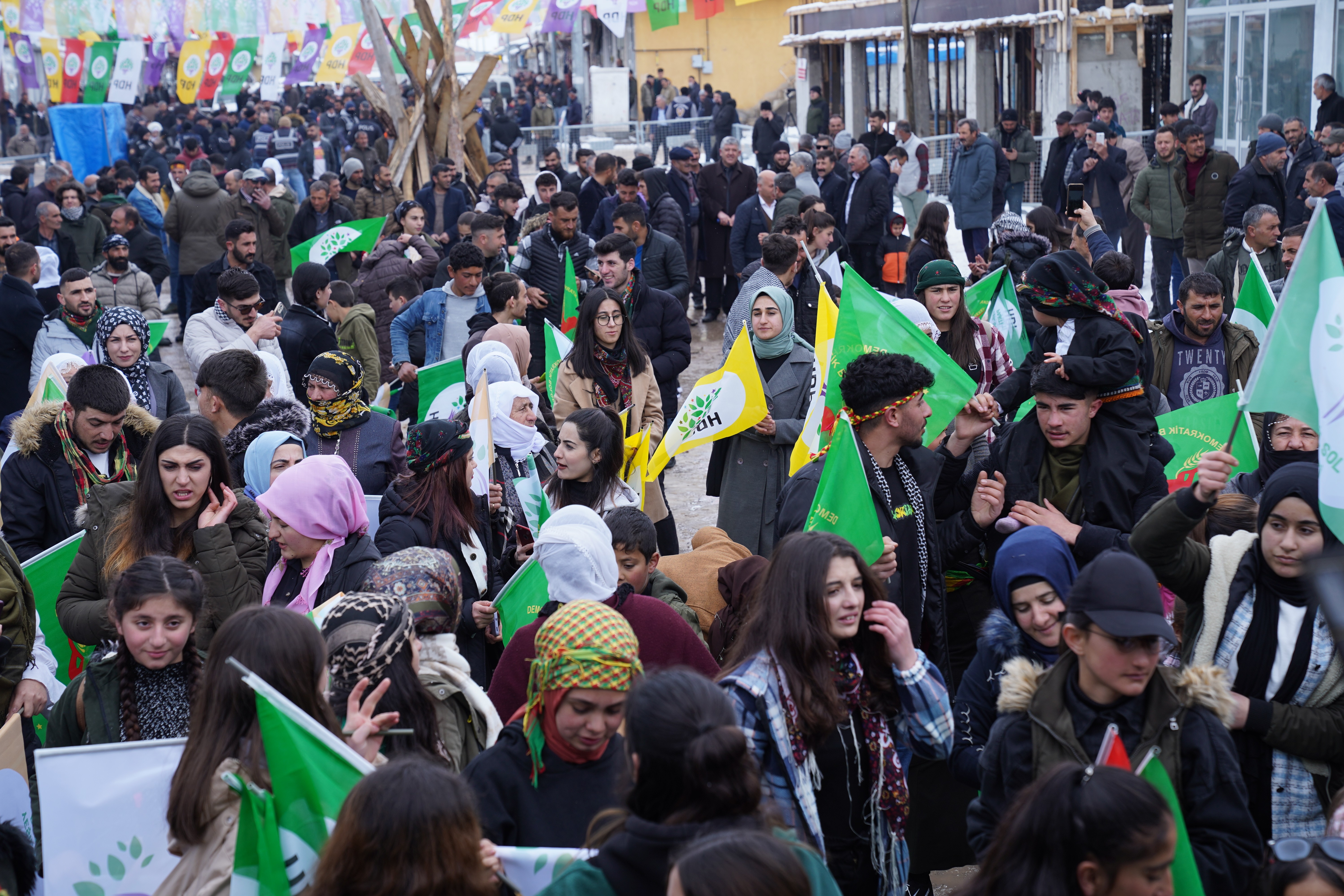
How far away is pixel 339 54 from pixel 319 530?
2469cm

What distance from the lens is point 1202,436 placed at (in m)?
5.25

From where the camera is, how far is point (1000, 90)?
27844 millimetres

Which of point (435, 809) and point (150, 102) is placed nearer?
point (435, 809)

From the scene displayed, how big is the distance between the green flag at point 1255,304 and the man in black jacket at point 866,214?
6.04 metres

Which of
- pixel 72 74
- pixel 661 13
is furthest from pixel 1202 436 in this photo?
pixel 72 74

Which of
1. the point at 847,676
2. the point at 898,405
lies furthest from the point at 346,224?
the point at 847,676

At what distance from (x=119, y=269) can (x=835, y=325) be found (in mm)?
7103

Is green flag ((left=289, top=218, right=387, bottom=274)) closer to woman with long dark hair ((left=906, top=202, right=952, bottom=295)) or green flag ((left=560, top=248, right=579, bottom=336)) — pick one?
green flag ((left=560, top=248, right=579, bottom=336))

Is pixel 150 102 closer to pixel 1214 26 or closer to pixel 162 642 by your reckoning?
pixel 1214 26

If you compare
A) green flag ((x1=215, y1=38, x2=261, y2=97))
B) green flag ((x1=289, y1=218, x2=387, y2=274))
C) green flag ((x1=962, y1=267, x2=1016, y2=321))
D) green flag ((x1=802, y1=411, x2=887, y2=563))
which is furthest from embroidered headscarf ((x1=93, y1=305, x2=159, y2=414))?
green flag ((x1=215, y1=38, x2=261, y2=97))

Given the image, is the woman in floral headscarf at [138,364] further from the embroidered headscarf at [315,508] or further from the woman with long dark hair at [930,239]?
the woman with long dark hair at [930,239]

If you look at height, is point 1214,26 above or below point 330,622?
above

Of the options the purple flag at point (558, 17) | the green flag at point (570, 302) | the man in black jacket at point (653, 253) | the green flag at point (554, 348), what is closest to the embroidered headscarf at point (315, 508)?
the green flag at point (554, 348)

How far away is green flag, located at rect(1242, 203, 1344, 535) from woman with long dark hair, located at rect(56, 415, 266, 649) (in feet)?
10.2
